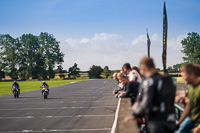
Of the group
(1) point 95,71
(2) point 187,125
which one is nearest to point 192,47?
(1) point 95,71

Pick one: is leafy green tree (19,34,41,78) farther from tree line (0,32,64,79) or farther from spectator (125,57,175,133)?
spectator (125,57,175,133)

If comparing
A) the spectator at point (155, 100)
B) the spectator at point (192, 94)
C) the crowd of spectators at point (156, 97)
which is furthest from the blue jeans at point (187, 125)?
the spectator at point (155, 100)

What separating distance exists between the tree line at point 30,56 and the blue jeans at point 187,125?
11318 centimetres

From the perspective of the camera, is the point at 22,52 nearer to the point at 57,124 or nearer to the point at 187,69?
the point at 57,124

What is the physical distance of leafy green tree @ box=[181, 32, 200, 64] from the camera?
3939 inches

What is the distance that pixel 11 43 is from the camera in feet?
377

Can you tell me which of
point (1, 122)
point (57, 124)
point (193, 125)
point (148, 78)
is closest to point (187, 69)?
point (148, 78)

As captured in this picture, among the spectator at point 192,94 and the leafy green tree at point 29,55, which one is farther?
the leafy green tree at point 29,55

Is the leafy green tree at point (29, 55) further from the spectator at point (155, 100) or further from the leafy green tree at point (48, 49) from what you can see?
the spectator at point (155, 100)

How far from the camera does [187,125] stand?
172 inches

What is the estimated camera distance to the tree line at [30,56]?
11275 cm

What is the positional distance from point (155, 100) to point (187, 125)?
1314 millimetres

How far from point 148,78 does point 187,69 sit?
31.3 inches

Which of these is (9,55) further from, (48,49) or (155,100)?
(155,100)
